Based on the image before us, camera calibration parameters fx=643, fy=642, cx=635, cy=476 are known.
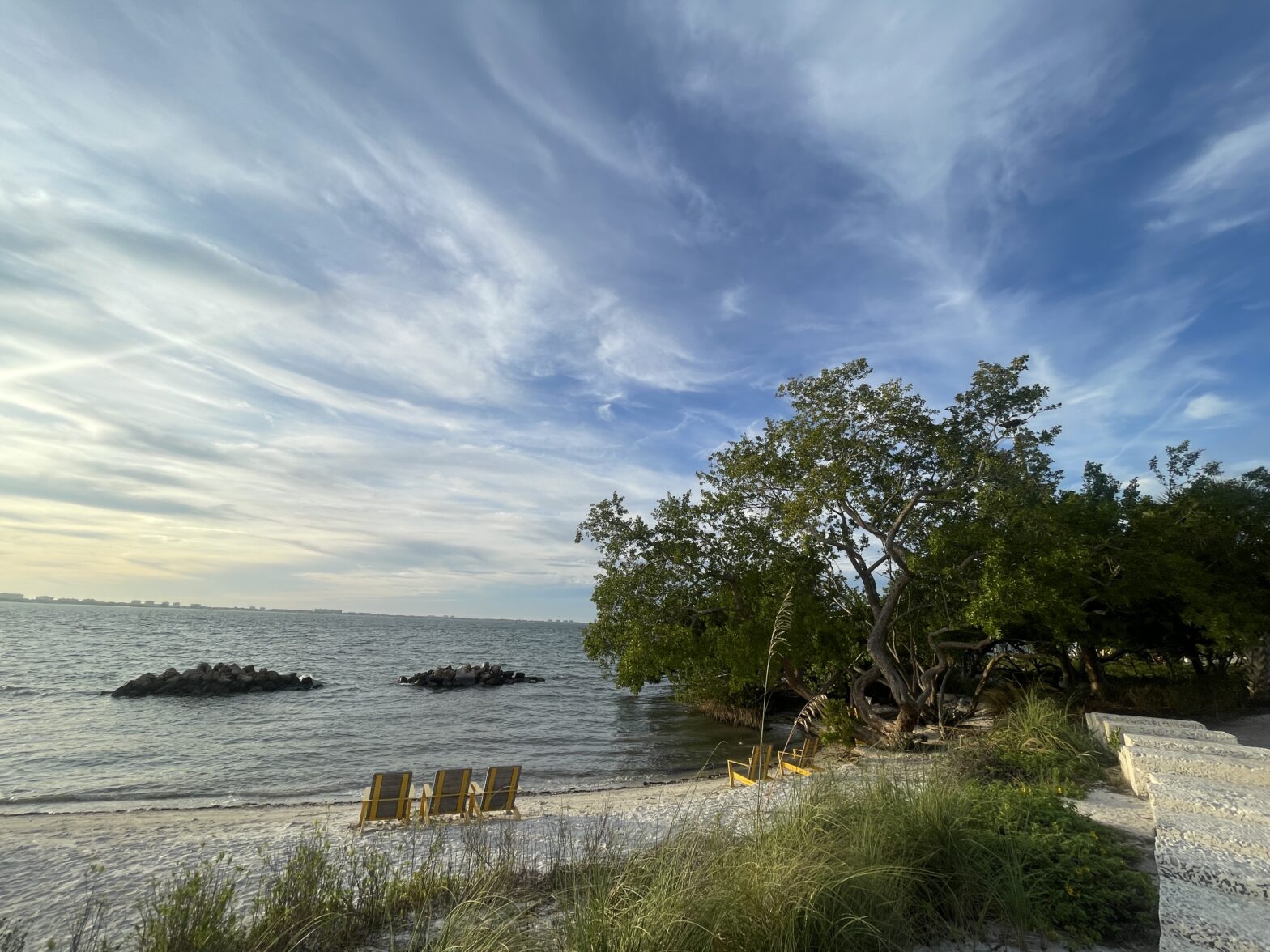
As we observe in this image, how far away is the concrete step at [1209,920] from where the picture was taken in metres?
3.47

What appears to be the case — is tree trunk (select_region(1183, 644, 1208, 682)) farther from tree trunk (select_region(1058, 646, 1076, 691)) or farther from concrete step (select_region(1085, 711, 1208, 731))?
concrete step (select_region(1085, 711, 1208, 731))

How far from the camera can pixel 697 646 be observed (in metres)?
17.9

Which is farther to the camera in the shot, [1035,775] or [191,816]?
[191,816]

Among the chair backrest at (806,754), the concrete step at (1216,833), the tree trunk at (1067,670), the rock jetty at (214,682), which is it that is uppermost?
the tree trunk at (1067,670)

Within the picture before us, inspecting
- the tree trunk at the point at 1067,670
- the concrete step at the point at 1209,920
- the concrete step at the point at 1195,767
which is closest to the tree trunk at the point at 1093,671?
the tree trunk at the point at 1067,670

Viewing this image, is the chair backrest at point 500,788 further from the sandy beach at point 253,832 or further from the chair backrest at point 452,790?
the sandy beach at point 253,832

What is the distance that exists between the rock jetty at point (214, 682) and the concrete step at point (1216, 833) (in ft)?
130

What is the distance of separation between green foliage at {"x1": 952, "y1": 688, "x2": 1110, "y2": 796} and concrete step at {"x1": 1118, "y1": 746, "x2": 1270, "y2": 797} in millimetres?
585

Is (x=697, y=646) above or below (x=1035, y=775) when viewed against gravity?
above

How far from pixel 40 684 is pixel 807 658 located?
38255mm

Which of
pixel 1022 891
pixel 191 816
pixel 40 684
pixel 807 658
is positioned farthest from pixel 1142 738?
pixel 40 684

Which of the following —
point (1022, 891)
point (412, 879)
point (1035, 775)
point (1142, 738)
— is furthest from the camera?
point (1142, 738)

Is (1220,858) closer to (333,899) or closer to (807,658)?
(333,899)

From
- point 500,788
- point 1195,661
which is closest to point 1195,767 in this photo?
point 500,788
